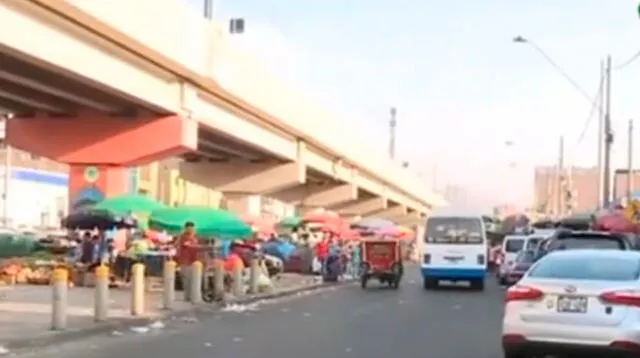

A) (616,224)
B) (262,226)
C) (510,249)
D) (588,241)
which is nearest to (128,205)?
(588,241)

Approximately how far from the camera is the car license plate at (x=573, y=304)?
1372 cm

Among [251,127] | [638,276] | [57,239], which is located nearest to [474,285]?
[251,127]

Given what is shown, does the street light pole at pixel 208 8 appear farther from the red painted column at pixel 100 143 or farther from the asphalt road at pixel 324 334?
the asphalt road at pixel 324 334

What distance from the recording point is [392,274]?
4262 cm

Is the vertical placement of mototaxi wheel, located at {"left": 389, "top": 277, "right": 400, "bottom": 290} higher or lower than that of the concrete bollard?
lower

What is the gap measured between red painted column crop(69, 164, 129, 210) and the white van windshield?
10.5 m

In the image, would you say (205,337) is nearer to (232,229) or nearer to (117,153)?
(232,229)

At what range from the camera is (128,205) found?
3506 centimetres

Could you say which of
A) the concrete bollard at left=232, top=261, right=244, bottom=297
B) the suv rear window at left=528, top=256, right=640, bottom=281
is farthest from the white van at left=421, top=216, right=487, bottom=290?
the suv rear window at left=528, top=256, right=640, bottom=281

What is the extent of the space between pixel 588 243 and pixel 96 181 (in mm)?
21247

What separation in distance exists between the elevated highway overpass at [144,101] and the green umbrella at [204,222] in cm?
333

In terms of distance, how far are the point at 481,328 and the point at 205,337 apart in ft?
18.6

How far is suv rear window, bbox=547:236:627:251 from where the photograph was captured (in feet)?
75.0

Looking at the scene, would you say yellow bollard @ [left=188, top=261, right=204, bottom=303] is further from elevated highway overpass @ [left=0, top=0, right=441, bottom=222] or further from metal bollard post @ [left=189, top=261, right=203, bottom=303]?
elevated highway overpass @ [left=0, top=0, right=441, bottom=222]
